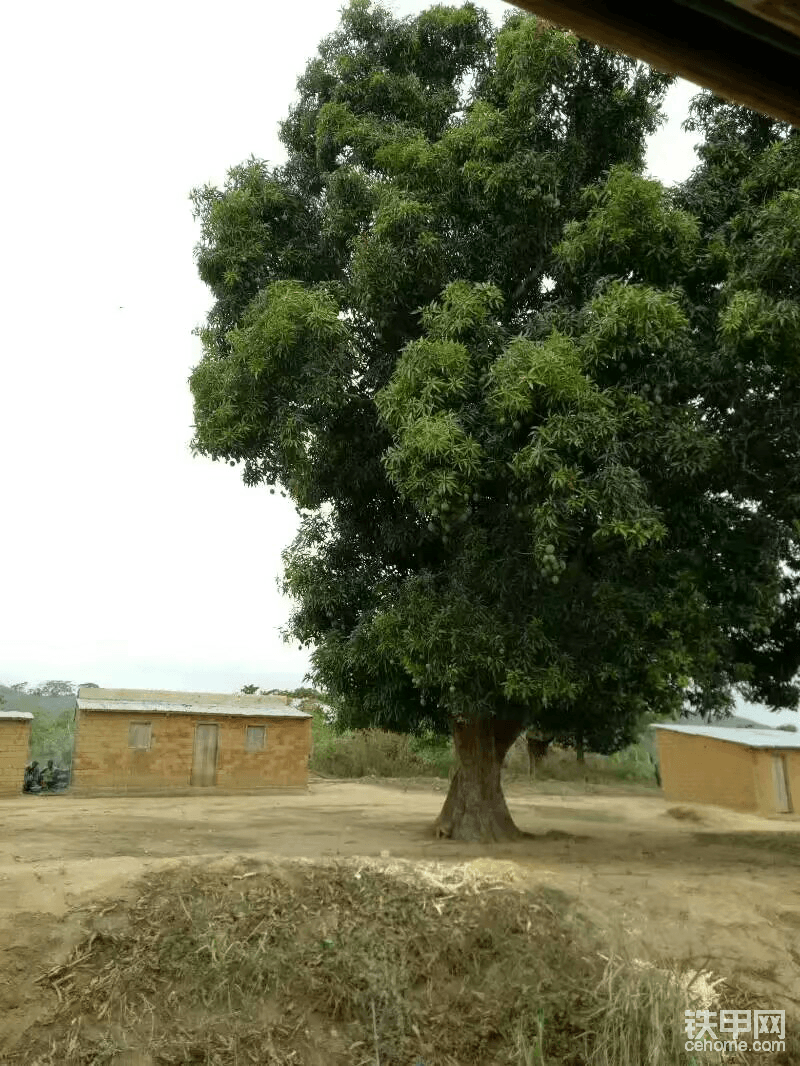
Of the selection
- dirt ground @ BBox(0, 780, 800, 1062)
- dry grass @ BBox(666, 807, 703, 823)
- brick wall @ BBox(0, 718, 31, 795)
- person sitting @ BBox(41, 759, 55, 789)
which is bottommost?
dry grass @ BBox(666, 807, 703, 823)

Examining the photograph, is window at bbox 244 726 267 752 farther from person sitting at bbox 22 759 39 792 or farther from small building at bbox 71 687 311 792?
person sitting at bbox 22 759 39 792

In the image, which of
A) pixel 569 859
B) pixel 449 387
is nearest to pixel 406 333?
pixel 449 387

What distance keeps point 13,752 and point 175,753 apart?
454 cm

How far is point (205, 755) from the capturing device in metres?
26.2

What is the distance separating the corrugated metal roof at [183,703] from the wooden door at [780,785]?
45.9ft

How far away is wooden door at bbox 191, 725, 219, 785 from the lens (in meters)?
25.9

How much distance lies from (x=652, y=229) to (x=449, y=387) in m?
3.66

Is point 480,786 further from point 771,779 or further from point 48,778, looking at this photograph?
point 48,778

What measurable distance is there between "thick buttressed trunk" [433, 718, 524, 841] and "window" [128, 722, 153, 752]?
13.2m

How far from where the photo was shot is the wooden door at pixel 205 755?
25938mm

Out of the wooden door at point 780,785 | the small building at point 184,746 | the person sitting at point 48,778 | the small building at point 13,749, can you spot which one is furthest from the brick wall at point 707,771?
the small building at point 13,749

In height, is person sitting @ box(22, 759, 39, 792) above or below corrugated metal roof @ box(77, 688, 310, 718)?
below

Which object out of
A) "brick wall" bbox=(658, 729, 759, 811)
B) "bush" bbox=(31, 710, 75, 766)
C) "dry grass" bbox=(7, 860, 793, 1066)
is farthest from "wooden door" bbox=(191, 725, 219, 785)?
"dry grass" bbox=(7, 860, 793, 1066)

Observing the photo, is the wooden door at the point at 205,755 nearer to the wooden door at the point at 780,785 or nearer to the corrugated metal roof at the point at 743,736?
the corrugated metal roof at the point at 743,736
